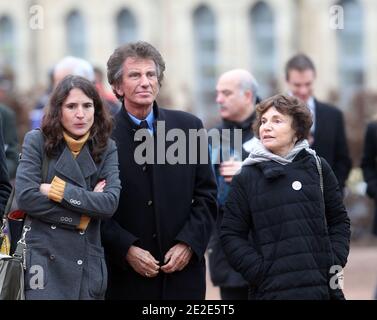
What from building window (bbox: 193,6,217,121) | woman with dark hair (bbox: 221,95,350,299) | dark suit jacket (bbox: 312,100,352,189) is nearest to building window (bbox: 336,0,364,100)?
building window (bbox: 193,6,217,121)

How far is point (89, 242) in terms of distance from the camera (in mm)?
6539

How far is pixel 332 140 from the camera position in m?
9.25

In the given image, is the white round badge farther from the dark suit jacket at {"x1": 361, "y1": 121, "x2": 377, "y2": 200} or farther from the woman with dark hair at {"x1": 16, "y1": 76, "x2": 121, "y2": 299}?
the dark suit jacket at {"x1": 361, "y1": 121, "x2": 377, "y2": 200}

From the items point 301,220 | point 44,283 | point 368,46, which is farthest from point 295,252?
point 368,46

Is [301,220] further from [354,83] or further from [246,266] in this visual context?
[354,83]

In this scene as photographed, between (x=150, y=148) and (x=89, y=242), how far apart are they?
803mm

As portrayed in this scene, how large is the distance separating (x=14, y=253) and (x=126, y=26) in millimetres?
27120

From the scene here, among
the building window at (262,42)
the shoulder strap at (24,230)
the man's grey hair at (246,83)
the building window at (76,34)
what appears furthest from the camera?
the building window at (76,34)

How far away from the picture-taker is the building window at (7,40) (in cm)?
3344

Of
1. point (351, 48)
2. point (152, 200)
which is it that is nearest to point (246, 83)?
point (152, 200)

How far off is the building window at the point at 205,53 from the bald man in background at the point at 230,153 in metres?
23.4

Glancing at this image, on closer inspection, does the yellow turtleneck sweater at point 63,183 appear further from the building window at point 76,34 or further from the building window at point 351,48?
the building window at point 76,34

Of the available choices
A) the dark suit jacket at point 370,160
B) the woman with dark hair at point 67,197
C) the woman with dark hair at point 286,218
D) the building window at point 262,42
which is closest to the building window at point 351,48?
the building window at point 262,42

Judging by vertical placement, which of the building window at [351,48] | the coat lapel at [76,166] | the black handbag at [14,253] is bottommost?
the black handbag at [14,253]
